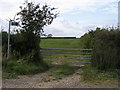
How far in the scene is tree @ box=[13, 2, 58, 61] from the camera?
1205cm

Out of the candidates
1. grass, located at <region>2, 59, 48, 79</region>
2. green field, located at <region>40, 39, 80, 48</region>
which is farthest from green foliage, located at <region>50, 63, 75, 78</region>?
green field, located at <region>40, 39, 80, 48</region>

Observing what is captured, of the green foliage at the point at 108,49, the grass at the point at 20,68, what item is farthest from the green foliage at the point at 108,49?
the grass at the point at 20,68

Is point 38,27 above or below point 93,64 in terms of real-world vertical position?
above

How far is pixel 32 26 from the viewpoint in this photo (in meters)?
12.1

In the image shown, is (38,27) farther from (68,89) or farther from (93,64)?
(68,89)

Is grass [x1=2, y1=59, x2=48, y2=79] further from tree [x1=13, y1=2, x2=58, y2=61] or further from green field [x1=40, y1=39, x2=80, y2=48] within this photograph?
green field [x1=40, y1=39, x2=80, y2=48]

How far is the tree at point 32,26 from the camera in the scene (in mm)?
12055

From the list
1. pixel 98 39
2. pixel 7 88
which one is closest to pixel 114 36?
pixel 98 39

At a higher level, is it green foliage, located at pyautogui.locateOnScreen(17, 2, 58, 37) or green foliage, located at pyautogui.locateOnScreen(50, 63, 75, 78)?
green foliage, located at pyautogui.locateOnScreen(17, 2, 58, 37)

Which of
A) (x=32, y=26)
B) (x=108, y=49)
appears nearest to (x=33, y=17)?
(x=32, y=26)

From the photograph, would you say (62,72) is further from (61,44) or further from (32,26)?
(61,44)

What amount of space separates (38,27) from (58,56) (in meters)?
2.97

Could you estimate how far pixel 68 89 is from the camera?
6832 mm

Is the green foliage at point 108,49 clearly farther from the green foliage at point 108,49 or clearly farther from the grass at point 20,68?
the grass at point 20,68
